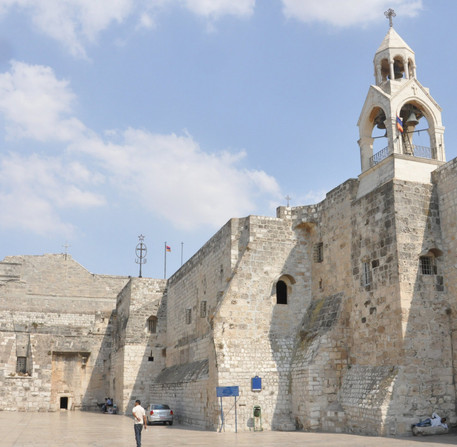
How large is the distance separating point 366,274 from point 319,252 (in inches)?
123

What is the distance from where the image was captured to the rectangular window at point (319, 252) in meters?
19.6

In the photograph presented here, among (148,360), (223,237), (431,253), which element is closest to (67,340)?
(148,360)

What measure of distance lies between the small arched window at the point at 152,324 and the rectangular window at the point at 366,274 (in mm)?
15848

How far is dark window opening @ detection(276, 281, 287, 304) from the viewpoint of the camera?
1988 centimetres

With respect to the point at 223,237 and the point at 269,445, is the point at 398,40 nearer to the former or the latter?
the point at 223,237

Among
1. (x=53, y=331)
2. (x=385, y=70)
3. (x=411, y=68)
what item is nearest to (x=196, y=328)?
(x=53, y=331)

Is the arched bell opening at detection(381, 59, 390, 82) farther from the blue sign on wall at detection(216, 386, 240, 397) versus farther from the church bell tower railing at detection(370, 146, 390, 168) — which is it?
the blue sign on wall at detection(216, 386, 240, 397)

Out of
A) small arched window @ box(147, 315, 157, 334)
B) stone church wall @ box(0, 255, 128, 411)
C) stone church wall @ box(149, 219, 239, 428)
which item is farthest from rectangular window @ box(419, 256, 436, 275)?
stone church wall @ box(0, 255, 128, 411)

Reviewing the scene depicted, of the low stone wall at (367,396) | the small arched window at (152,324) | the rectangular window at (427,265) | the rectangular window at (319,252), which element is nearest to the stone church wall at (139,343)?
the small arched window at (152,324)

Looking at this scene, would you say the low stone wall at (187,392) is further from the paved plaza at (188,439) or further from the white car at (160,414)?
the paved plaza at (188,439)

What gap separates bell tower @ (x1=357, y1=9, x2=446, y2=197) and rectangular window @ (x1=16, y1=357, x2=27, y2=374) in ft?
74.3

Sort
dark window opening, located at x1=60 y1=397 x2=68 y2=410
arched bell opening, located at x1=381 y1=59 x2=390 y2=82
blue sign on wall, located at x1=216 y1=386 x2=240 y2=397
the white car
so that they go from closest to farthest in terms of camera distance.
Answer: blue sign on wall, located at x1=216 y1=386 x2=240 y2=397
arched bell opening, located at x1=381 y1=59 x2=390 y2=82
the white car
dark window opening, located at x1=60 y1=397 x2=68 y2=410

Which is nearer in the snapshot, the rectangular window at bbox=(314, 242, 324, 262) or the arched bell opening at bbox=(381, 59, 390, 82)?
the arched bell opening at bbox=(381, 59, 390, 82)

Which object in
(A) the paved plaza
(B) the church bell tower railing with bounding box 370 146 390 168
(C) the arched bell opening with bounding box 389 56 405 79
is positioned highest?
(C) the arched bell opening with bounding box 389 56 405 79
